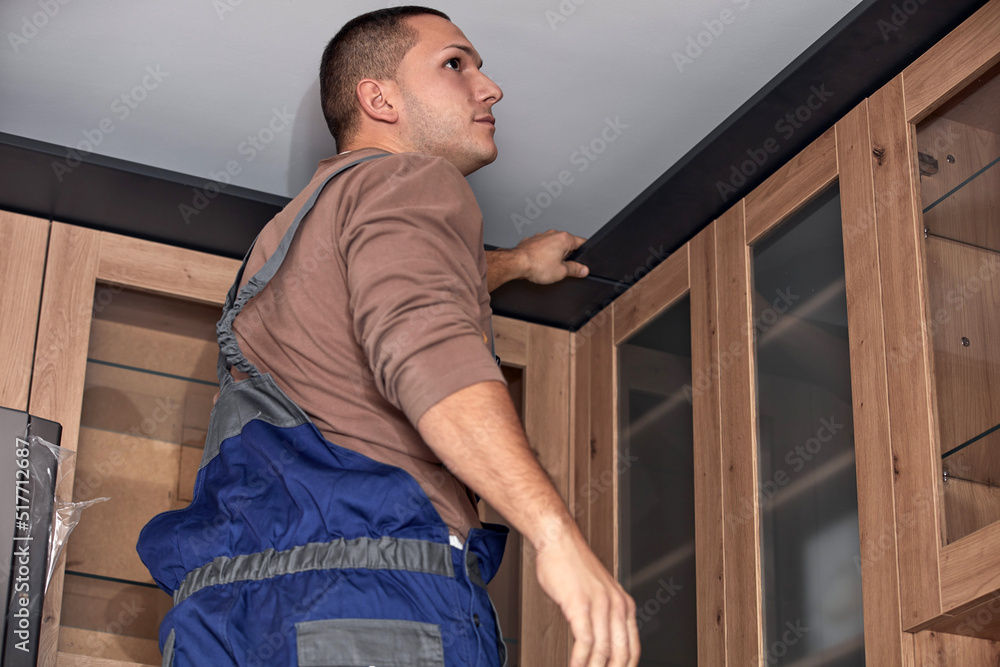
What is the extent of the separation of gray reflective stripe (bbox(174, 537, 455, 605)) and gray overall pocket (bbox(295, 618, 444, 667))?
0.20 feet

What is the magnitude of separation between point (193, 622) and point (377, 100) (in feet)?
2.69

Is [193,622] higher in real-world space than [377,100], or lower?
lower

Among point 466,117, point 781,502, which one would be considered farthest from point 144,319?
point 781,502

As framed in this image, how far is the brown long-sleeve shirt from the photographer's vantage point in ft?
3.63

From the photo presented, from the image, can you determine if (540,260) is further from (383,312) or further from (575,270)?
(383,312)

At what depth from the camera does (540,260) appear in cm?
223

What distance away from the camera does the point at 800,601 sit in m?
1.69

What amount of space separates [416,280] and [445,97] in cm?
60

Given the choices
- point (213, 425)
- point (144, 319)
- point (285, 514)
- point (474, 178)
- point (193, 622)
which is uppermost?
point (474, 178)

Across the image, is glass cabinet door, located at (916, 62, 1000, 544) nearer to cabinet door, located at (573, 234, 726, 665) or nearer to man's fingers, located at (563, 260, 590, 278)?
cabinet door, located at (573, 234, 726, 665)

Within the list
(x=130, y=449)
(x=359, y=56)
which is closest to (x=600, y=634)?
(x=359, y=56)

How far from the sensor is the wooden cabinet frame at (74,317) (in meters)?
2.03

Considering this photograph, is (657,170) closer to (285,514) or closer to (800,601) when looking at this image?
(800,601)

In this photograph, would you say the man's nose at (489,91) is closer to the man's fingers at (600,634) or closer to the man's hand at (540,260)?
the man's hand at (540,260)
